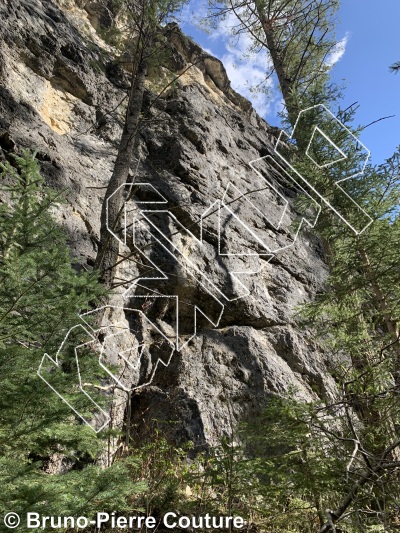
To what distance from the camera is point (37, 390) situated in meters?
2.71

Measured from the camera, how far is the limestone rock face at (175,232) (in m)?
6.04

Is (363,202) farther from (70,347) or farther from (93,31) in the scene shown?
(93,31)

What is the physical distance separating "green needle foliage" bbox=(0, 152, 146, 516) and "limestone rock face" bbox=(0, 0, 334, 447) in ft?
4.20

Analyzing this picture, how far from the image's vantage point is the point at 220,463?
3596 millimetres

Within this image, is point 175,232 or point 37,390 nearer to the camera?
point 37,390

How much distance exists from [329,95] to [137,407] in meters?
6.86

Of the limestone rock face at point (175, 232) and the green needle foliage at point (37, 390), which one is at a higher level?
the limestone rock face at point (175, 232)

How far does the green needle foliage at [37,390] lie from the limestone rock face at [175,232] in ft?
4.20

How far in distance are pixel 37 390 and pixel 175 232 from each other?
4.19 meters

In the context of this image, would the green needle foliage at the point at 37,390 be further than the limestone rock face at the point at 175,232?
No

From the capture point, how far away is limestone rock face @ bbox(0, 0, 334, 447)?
604 cm

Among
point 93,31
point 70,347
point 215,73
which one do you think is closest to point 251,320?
point 70,347

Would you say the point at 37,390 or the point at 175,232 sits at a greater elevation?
the point at 175,232

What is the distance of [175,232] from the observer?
6.63 meters
